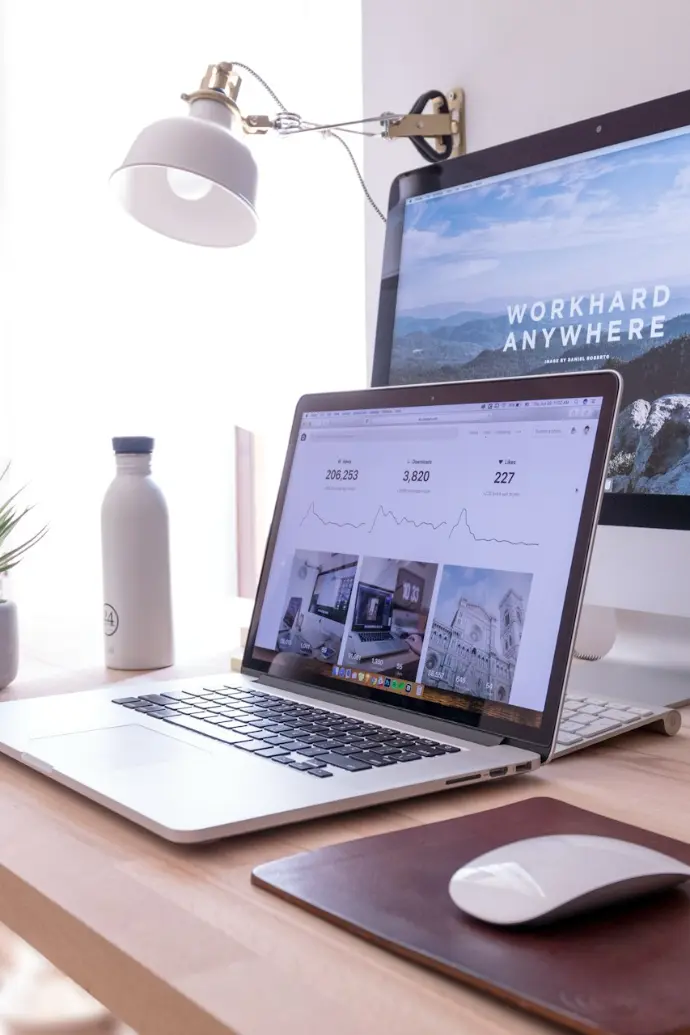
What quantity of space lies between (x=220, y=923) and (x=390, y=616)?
1.19 ft

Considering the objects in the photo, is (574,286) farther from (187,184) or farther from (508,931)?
(508,931)

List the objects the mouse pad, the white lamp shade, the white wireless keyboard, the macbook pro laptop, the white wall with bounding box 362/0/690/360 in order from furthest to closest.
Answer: the white wall with bounding box 362/0/690/360 < the white lamp shade < the white wireless keyboard < the macbook pro laptop < the mouse pad

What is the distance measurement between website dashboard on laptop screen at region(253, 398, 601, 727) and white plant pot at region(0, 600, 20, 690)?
9.9 inches

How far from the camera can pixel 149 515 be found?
106 centimetres

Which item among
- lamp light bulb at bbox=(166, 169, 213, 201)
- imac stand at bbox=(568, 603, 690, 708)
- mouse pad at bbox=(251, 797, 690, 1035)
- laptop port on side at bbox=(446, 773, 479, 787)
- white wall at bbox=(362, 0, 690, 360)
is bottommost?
→ imac stand at bbox=(568, 603, 690, 708)

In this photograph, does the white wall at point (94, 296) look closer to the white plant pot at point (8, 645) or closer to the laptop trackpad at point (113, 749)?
the white plant pot at point (8, 645)

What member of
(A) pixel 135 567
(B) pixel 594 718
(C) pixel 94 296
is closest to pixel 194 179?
(A) pixel 135 567

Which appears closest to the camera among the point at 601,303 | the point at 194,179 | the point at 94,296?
the point at 601,303

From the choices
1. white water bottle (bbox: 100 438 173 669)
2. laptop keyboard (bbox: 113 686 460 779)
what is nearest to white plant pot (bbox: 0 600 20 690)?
white water bottle (bbox: 100 438 173 669)

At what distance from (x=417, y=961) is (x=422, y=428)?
19.1 inches

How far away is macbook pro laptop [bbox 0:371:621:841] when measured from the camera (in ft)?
2.04

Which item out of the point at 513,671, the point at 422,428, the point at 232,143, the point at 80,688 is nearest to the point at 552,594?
the point at 513,671

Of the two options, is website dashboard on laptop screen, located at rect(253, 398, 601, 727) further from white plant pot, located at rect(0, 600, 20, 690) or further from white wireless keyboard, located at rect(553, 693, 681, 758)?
white plant pot, located at rect(0, 600, 20, 690)

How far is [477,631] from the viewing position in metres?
0.72
